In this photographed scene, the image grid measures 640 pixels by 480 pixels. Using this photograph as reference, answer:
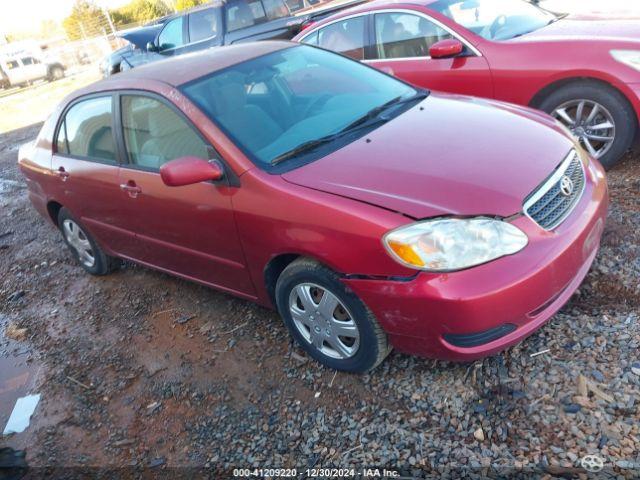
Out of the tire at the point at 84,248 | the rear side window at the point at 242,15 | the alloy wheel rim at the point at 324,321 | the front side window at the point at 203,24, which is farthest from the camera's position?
the front side window at the point at 203,24

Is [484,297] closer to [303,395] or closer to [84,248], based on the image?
[303,395]

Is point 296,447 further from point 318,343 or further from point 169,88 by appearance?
point 169,88

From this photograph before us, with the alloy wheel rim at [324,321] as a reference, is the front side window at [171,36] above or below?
above

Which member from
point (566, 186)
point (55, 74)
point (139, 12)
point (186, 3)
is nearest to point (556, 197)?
point (566, 186)

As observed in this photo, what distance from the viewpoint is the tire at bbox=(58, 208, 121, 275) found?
446cm

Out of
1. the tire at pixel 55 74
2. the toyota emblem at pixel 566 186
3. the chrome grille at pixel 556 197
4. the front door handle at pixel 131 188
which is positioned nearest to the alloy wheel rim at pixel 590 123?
the chrome grille at pixel 556 197

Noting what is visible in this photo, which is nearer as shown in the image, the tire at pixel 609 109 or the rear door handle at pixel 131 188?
the rear door handle at pixel 131 188

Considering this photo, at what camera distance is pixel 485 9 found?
4926mm

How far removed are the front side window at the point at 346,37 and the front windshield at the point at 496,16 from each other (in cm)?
79

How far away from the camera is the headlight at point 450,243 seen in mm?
2262

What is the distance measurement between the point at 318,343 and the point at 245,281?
22.7 inches

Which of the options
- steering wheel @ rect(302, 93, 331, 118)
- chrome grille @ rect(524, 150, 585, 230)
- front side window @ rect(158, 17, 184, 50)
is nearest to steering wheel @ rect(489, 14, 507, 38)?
steering wheel @ rect(302, 93, 331, 118)

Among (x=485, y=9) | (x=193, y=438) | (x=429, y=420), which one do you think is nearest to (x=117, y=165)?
(x=193, y=438)

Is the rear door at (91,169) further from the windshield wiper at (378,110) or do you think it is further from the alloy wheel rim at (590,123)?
the alloy wheel rim at (590,123)
